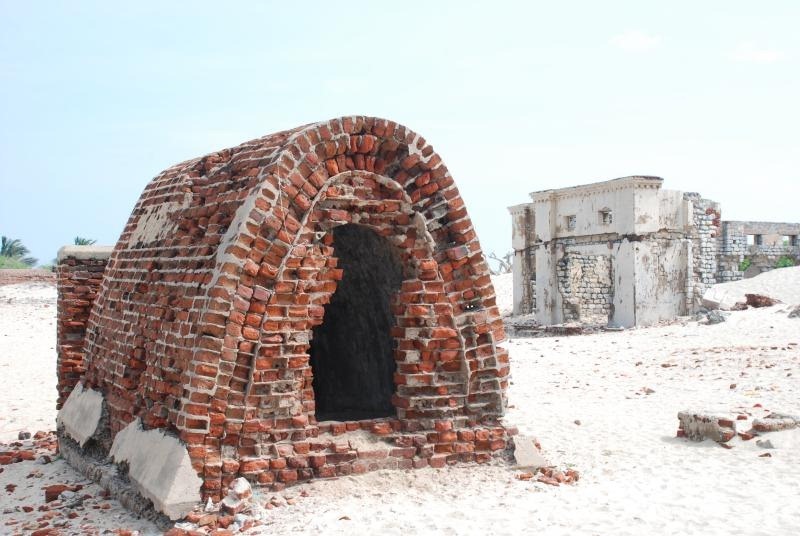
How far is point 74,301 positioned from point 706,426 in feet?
23.4

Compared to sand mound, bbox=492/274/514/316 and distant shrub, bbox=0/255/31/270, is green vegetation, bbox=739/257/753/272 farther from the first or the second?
distant shrub, bbox=0/255/31/270

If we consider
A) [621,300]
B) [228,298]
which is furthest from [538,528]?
[621,300]

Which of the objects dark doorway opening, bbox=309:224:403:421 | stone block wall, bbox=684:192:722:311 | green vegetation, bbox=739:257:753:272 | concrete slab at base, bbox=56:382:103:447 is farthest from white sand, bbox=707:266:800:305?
concrete slab at base, bbox=56:382:103:447

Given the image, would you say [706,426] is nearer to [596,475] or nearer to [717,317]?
[596,475]

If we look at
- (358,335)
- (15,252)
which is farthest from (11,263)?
(358,335)

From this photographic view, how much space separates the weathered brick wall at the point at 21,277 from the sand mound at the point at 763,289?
77.2ft

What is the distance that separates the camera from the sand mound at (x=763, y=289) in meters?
22.3

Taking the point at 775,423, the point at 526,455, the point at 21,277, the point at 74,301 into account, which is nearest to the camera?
the point at 526,455

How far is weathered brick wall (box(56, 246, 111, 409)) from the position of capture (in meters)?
9.20

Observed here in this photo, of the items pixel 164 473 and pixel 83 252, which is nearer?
pixel 164 473

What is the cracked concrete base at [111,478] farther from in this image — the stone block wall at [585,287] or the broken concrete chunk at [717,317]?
the stone block wall at [585,287]

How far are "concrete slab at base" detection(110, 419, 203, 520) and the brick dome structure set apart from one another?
0.08 m

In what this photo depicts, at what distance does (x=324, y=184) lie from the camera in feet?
21.3

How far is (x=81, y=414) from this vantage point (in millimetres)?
8156
